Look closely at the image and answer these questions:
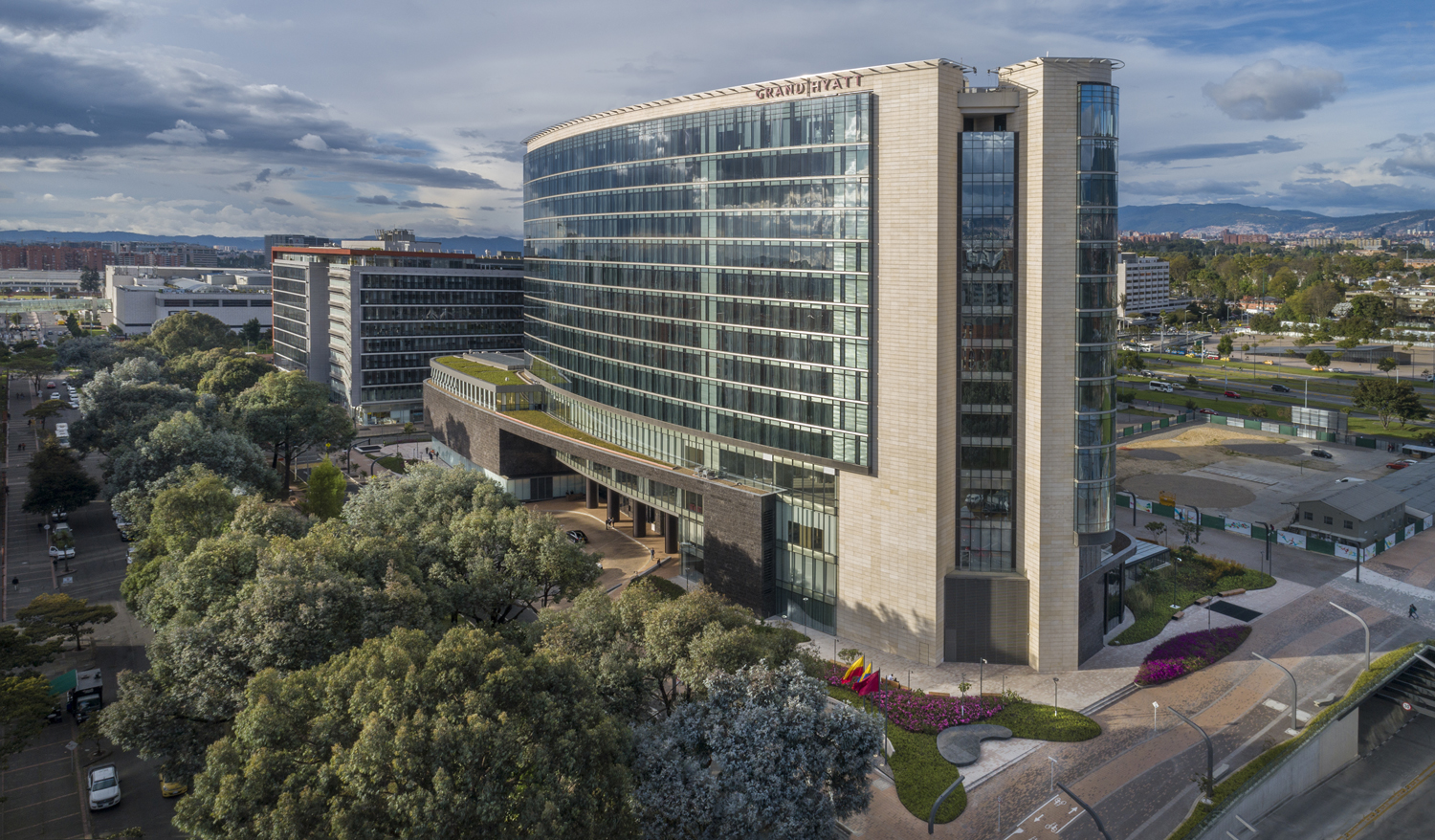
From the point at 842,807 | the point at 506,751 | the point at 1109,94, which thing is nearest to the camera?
the point at 506,751

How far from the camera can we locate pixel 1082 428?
2331 inches

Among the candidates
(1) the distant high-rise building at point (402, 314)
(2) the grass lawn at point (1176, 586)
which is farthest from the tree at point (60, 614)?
(1) the distant high-rise building at point (402, 314)

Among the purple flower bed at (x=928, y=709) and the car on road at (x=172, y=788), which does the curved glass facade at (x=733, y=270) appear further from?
the car on road at (x=172, y=788)

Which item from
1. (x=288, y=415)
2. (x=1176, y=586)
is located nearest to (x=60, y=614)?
(x=288, y=415)

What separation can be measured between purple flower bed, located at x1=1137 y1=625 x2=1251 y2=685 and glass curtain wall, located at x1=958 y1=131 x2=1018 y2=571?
11706mm

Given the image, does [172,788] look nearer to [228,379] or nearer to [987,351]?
[987,351]

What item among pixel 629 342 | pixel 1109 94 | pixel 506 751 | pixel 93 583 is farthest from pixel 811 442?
pixel 93 583

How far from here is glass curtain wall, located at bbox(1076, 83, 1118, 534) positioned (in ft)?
189

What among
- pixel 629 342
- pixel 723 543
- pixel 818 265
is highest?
pixel 818 265

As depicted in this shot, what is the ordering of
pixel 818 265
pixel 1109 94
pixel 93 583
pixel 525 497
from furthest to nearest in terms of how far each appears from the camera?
pixel 525 497 → pixel 93 583 → pixel 818 265 → pixel 1109 94

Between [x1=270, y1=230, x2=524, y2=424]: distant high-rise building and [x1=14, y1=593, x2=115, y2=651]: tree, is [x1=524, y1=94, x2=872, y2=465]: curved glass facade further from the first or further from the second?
[x1=270, y1=230, x2=524, y2=424]: distant high-rise building

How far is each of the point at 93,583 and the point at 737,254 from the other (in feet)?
220

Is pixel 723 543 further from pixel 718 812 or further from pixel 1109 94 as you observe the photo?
pixel 1109 94

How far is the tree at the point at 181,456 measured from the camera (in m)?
85.6
